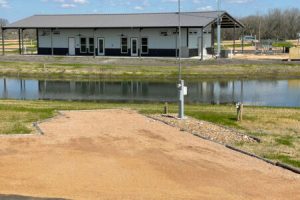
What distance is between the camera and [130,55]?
5178cm

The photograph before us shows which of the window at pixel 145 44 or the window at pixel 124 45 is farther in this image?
the window at pixel 124 45

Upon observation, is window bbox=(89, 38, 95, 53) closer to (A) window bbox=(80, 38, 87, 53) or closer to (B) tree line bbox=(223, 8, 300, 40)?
(A) window bbox=(80, 38, 87, 53)

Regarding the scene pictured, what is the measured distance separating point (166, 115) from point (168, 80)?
21.2 meters

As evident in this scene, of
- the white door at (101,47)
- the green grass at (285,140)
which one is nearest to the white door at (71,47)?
the white door at (101,47)

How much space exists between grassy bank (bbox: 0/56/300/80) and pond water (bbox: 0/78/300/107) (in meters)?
2.98

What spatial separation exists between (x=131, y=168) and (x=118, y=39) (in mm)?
43265

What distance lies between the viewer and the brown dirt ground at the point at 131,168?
8281mm

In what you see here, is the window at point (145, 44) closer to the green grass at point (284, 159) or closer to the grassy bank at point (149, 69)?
the grassy bank at point (149, 69)

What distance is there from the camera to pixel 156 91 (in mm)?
31281

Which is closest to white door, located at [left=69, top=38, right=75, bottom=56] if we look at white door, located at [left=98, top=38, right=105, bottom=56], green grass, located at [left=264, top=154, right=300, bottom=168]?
white door, located at [left=98, top=38, right=105, bottom=56]

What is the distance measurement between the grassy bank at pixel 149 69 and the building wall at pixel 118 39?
4452mm

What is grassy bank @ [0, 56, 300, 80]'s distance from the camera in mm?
40000

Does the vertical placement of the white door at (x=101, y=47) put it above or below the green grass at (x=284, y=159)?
above

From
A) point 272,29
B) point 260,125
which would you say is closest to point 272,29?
point 272,29
